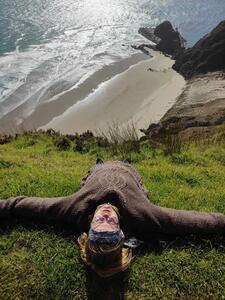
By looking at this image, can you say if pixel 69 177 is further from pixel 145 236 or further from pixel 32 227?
pixel 145 236

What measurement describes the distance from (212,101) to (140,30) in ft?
97.5

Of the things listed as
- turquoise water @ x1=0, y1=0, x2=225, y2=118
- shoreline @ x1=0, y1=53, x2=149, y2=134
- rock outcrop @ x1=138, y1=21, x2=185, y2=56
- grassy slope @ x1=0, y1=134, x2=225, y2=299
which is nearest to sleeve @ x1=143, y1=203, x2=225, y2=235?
grassy slope @ x1=0, y1=134, x2=225, y2=299

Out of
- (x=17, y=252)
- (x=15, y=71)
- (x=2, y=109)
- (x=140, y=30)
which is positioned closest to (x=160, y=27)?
(x=140, y=30)

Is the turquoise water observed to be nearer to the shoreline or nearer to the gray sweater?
the shoreline

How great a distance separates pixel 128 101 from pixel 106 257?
26.9 metres

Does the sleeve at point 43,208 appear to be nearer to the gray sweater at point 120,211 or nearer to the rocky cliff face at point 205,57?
the gray sweater at point 120,211

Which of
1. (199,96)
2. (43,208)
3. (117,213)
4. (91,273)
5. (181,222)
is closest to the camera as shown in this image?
(91,273)

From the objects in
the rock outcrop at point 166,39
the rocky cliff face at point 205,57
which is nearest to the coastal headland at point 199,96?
the rocky cliff face at point 205,57

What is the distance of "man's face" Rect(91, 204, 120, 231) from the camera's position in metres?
5.67

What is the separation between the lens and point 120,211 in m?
6.57

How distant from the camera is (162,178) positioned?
31.4 ft

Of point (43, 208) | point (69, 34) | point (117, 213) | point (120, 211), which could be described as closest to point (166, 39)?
point (69, 34)

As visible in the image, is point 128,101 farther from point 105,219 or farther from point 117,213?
point 105,219

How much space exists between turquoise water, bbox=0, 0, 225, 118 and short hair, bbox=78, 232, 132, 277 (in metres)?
23.0
